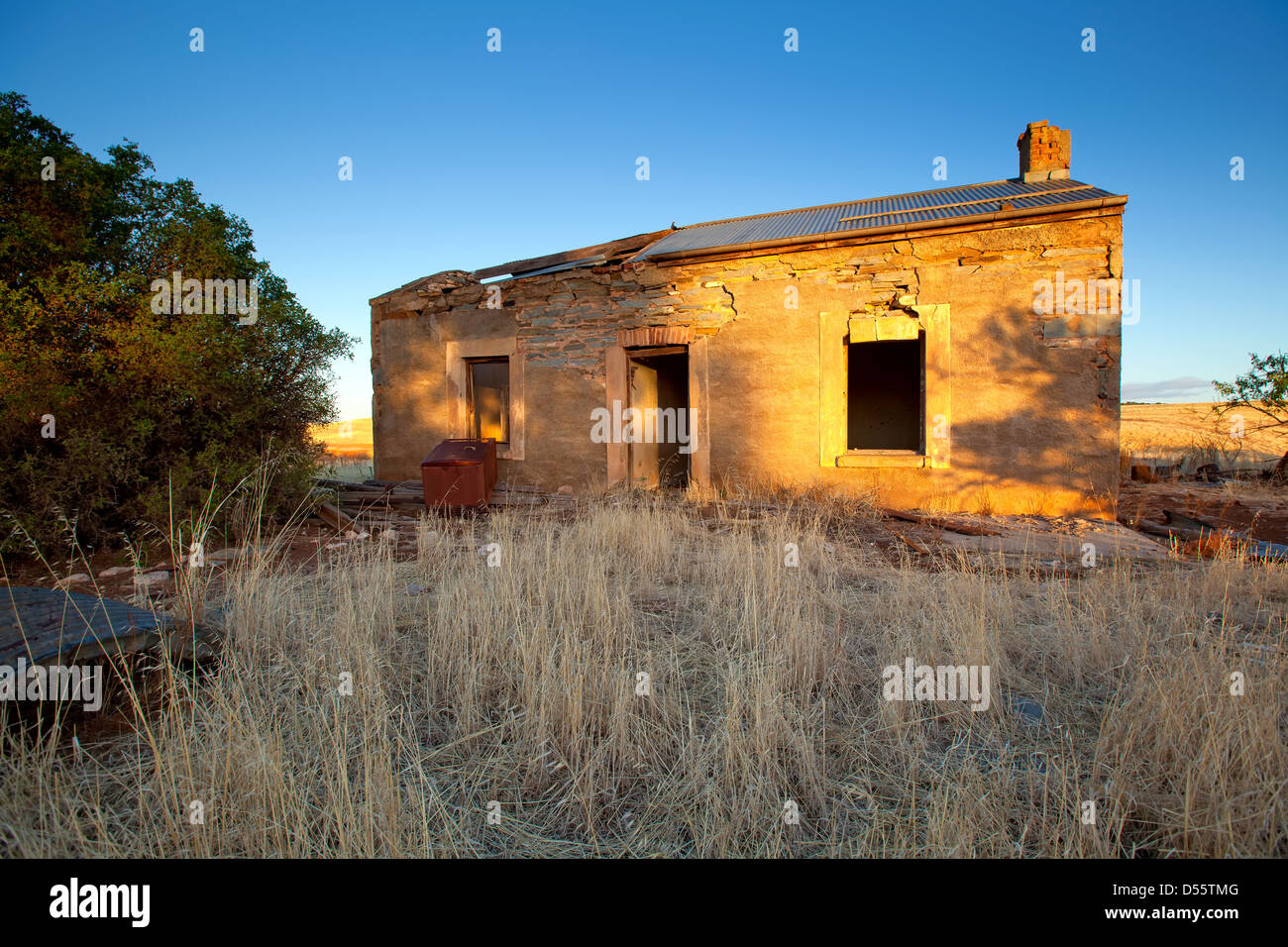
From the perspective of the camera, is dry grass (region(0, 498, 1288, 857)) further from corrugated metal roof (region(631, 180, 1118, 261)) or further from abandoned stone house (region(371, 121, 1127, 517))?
corrugated metal roof (region(631, 180, 1118, 261))

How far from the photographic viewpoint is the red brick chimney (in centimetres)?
856

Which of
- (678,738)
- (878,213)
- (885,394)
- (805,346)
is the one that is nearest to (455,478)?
A: (805,346)

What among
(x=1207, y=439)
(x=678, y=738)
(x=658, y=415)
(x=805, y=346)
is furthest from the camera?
(x=1207, y=439)

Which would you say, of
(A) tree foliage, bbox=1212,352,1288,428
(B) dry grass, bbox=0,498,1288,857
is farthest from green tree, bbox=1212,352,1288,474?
(B) dry grass, bbox=0,498,1288,857

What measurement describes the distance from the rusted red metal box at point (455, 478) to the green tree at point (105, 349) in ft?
6.02

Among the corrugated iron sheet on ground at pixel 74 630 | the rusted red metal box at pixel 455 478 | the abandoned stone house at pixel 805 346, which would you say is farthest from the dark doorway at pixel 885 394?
the corrugated iron sheet on ground at pixel 74 630

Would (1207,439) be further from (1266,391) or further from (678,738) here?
(678,738)

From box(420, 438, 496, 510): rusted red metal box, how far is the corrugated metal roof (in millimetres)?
4053

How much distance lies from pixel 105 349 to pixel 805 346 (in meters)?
7.51

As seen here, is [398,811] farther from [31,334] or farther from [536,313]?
[536,313]

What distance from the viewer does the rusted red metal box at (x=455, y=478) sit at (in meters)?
7.27

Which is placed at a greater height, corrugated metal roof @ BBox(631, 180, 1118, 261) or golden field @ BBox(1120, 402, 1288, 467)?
corrugated metal roof @ BBox(631, 180, 1118, 261)

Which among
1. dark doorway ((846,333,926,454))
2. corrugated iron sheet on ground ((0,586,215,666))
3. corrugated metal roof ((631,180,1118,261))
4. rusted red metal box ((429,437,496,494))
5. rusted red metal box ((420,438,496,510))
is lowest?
corrugated iron sheet on ground ((0,586,215,666))

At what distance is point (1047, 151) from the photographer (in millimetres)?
8648
